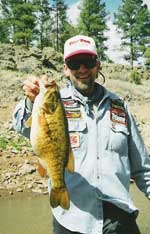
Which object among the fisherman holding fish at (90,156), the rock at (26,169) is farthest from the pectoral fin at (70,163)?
the rock at (26,169)

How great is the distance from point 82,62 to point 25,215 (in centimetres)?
796

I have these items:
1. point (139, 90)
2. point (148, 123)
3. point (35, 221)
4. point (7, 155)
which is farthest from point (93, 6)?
point (35, 221)

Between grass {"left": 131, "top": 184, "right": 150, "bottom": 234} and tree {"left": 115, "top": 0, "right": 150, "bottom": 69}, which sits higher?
tree {"left": 115, "top": 0, "right": 150, "bottom": 69}

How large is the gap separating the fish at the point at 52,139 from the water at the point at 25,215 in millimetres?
6773

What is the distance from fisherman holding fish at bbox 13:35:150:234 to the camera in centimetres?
362

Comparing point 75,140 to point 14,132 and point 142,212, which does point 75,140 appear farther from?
point 14,132

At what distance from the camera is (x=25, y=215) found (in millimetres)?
11586

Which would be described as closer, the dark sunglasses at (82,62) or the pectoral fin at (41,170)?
the pectoral fin at (41,170)

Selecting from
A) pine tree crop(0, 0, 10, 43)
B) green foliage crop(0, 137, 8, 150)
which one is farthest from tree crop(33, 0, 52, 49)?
green foliage crop(0, 137, 8, 150)

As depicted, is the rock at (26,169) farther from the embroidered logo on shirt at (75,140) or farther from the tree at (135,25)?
the tree at (135,25)

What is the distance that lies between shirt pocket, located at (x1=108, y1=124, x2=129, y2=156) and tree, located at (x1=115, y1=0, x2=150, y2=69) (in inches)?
1738

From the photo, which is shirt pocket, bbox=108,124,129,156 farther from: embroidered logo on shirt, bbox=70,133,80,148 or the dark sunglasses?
the dark sunglasses

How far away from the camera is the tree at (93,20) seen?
46.0 meters

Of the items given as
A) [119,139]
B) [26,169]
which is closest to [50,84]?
[119,139]
